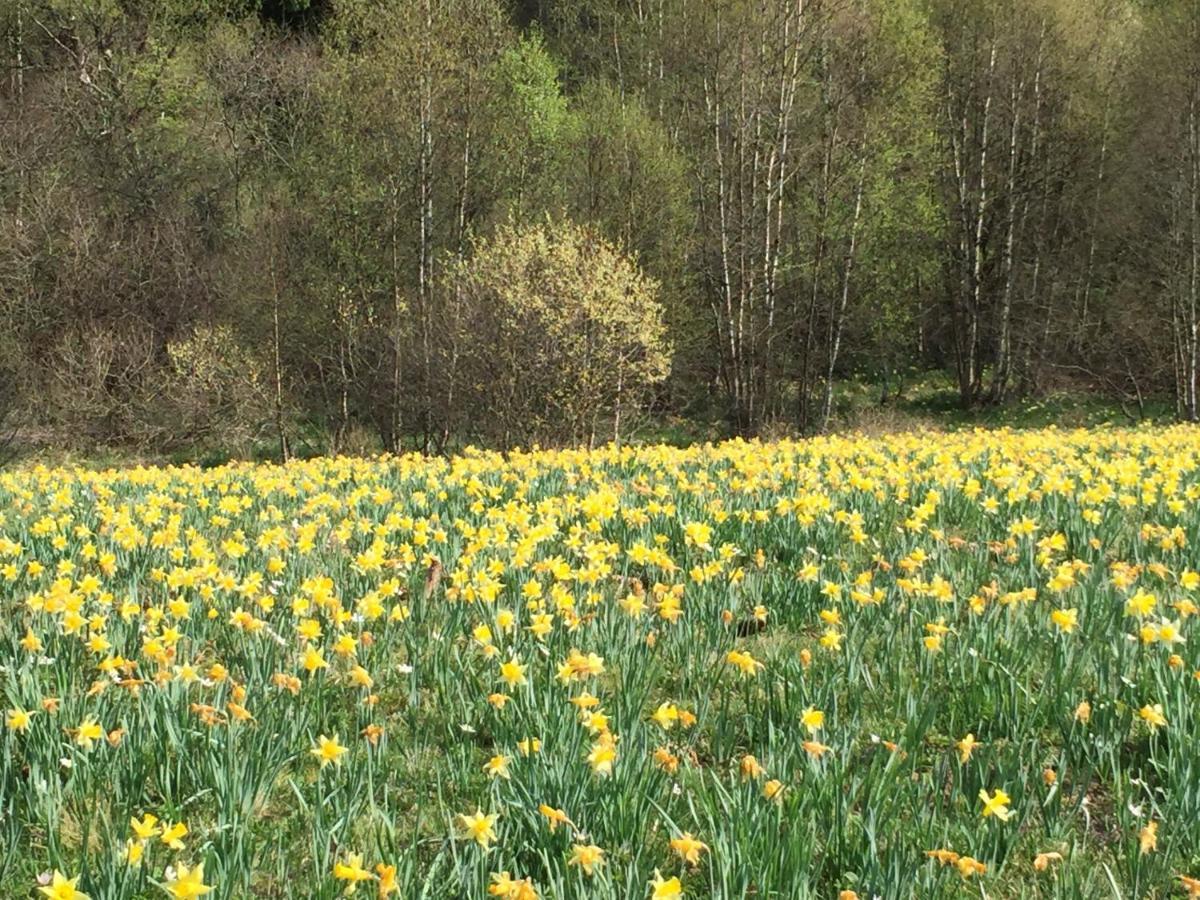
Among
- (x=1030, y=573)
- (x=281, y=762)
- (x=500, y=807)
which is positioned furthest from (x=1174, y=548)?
(x=281, y=762)

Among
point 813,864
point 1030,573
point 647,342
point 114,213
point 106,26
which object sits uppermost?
point 106,26

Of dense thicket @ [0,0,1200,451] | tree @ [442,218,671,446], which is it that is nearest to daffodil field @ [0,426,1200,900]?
tree @ [442,218,671,446]

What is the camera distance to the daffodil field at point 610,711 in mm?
1777

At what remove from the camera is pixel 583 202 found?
21984 mm

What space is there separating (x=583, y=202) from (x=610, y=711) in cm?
2073

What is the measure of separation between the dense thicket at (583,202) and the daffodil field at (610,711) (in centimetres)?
1195

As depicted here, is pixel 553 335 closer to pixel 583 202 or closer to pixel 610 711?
pixel 583 202

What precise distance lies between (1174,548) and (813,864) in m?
2.85

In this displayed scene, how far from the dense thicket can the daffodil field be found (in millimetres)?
11950

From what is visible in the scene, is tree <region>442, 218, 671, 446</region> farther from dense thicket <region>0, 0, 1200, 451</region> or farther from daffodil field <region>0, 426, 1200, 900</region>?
daffodil field <region>0, 426, 1200, 900</region>

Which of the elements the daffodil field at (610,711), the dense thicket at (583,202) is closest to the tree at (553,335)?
the dense thicket at (583,202)

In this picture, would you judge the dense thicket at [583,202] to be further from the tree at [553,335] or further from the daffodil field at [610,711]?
the daffodil field at [610,711]

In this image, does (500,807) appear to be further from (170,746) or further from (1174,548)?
(1174,548)

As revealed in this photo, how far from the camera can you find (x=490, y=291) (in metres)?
15.4
